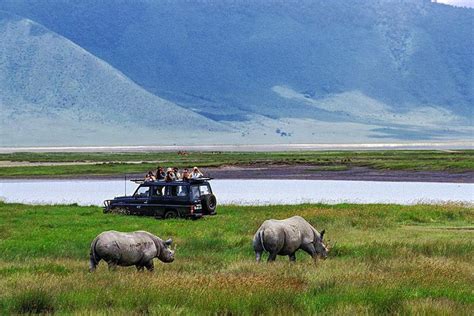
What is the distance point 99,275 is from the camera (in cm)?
1705

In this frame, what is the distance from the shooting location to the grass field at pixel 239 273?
13.7 meters

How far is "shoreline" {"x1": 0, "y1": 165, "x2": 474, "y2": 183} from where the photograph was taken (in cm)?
7512

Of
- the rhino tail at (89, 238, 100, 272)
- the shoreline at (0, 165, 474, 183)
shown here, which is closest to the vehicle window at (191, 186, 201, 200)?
the rhino tail at (89, 238, 100, 272)

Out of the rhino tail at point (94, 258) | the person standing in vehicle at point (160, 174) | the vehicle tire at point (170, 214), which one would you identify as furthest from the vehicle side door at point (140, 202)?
the rhino tail at point (94, 258)

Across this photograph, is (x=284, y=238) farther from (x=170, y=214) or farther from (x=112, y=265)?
(x=170, y=214)

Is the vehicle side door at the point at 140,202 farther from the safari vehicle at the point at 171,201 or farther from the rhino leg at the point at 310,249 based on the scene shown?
the rhino leg at the point at 310,249

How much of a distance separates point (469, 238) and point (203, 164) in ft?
236

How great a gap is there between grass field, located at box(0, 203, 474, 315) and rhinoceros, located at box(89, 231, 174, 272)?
0.28m

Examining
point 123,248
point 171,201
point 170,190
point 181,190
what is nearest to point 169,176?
point 170,190

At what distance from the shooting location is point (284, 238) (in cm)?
2000

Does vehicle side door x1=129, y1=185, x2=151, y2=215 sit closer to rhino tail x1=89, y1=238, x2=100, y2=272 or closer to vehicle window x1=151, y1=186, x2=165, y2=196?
vehicle window x1=151, y1=186, x2=165, y2=196

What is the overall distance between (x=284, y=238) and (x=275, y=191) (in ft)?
129

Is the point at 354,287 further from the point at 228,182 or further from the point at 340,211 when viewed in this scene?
the point at 228,182

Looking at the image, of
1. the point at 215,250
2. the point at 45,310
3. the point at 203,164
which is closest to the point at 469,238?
the point at 215,250
